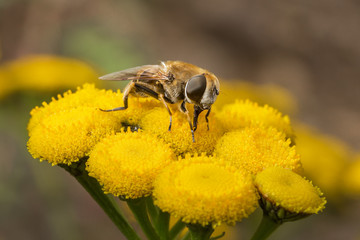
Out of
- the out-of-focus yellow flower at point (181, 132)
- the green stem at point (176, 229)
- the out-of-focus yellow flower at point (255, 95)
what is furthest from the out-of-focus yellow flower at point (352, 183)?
the green stem at point (176, 229)

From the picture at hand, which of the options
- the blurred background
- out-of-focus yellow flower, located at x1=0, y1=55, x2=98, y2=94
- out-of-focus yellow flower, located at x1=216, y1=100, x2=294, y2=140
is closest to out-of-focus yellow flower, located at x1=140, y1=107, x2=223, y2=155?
out-of-focus yellow flower, located at x1=216, y1=100, x2=294, y2=140

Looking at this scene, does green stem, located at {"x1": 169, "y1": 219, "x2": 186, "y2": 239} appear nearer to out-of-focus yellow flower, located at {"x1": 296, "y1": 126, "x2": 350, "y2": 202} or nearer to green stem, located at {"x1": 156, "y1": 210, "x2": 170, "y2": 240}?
green stem, located at {"x1": 156, "y1": 210, "x2": 170, "y2": 240}

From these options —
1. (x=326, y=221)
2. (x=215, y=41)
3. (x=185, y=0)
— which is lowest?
(x=326, y=221)

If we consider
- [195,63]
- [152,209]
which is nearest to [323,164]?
[152,209]

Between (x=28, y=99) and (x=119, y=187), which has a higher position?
(x=119, y=187)

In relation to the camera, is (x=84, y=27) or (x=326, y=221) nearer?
(x=326, y=221)

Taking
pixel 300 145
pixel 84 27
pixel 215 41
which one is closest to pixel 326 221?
pixel 300 145

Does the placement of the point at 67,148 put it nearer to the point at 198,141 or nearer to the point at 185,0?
the point at 198,141
